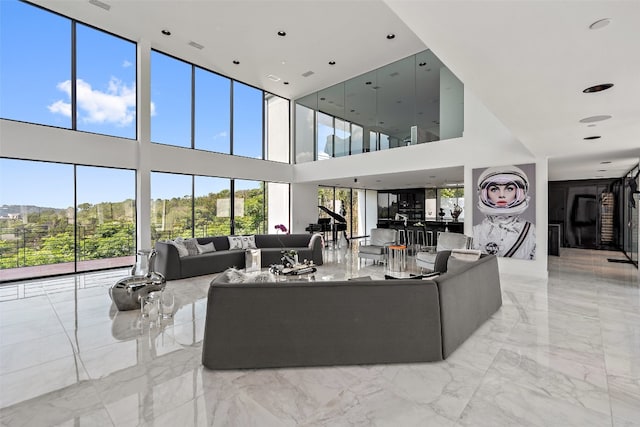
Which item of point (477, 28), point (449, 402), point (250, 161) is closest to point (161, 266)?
point (250, 161)

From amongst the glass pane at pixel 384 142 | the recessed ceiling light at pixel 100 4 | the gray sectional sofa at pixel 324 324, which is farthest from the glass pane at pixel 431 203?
the recessed ceiling light at pixel 100 4

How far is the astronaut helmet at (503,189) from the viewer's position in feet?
21.5

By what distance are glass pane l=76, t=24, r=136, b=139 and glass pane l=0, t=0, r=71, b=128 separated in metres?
0.25

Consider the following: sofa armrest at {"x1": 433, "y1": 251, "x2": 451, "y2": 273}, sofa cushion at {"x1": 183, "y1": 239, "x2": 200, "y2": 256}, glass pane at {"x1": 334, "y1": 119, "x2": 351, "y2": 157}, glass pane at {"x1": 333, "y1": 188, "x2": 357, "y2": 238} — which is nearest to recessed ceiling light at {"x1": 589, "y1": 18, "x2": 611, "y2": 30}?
sofa armrest at {"x1": 433, "y1": 251, "x2": 451, "y2": 273}

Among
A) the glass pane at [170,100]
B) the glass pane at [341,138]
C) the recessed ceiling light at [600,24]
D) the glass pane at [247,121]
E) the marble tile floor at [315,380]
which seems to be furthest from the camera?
the glass pane at [341,138]

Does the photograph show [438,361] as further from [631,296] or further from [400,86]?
[400,86]

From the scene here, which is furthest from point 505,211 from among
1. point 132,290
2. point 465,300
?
point 132,290

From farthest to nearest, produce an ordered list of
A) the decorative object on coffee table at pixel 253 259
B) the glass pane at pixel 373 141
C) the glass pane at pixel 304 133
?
1. the glass pane at pixel 304 133
2. the glass pane at pixel 373 141
3. the decorative object on coffee table at pixel 253 259

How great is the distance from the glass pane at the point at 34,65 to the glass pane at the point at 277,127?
558 centimetres

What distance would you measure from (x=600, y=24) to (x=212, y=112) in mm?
9128

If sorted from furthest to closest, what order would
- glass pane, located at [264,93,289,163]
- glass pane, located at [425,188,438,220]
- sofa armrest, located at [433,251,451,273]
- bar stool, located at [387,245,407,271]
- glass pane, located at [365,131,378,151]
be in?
glass pane, located at [425,188,438,220]
glass pane, located at [264,93,289,163]
glass pane, located at [365,131,378,151]
bar stool, located at [387,245,407,271]
sofa armrest, located at [433,251,451,273]

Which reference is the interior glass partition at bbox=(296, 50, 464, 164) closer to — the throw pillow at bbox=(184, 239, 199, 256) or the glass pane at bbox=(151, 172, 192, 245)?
the glass pane at bbox=(151, 172, 192, 245)

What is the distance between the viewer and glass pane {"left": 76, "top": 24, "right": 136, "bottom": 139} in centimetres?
682

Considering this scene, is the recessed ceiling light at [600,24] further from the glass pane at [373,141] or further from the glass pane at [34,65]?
the glass pane at [34,65]
